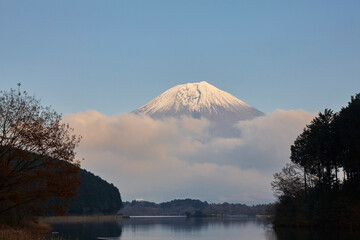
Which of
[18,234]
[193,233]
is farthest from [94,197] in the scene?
[18,234]

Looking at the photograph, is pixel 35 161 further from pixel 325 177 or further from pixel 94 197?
pixel 94 197

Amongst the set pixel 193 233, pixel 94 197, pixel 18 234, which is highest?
pixel 94 197

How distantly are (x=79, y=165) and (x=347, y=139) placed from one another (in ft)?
148

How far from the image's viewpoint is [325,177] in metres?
74.1

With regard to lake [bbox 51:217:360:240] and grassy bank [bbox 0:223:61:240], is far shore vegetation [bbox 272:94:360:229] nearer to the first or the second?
lake [bbox 51:217:360:240]

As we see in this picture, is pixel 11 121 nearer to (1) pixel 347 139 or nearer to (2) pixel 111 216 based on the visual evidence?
(1) pixel 347 139

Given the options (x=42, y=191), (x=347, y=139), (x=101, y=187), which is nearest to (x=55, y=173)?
(x=42, y=191)

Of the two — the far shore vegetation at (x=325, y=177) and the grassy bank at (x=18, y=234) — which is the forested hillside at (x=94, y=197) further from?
the grassy bank at (x=18, y=234)

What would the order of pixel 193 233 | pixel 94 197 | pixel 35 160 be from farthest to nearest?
pixel 94 197 < pixel 193 233 < pixel 35 160

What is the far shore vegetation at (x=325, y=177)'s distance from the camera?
6235 centimetres

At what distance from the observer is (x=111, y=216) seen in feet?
603

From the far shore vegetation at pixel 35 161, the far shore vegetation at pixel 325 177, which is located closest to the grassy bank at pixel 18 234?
the far shore vegetation at pixel 35 161

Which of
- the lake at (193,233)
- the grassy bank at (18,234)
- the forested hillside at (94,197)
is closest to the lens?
the grassy bank at (18,234)

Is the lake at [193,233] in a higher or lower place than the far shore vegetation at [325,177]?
lower
